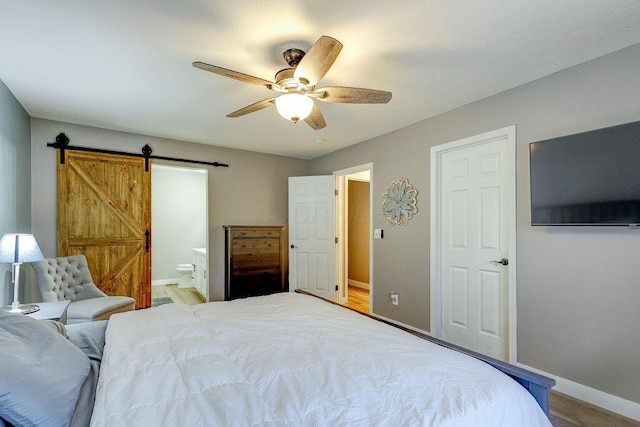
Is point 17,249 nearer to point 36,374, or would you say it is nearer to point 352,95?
point 36,374

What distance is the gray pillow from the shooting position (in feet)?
2.95

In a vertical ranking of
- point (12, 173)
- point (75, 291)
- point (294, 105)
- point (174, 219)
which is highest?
point (294, 105)

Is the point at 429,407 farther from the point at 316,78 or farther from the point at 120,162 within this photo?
the point at 120,162

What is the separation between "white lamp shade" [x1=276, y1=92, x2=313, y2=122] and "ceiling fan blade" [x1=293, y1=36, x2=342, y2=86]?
124 millimetres

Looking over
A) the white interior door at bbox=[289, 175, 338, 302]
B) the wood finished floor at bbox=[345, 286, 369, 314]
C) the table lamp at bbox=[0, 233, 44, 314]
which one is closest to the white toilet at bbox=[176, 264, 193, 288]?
the white interior door at bbox=[289, 175, 338, 302]

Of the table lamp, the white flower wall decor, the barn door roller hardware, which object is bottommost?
the table lamp

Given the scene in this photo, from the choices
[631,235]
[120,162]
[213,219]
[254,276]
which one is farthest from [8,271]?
[631,235]

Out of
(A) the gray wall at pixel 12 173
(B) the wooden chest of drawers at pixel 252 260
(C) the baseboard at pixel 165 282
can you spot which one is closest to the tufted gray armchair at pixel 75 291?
(A) the gray wall at pixel 12 173

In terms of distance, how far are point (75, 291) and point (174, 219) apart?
335cm

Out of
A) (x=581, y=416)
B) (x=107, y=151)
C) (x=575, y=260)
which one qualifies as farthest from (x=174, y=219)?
(x=581, y=416)

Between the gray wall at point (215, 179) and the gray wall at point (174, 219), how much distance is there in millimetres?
1784

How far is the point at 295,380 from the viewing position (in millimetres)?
1181

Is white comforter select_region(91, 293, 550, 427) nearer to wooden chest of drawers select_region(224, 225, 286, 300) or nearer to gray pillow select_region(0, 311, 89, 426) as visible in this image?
gray pillow select_region(0, 311, 89, 426)

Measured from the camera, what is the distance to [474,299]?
3.02 m
